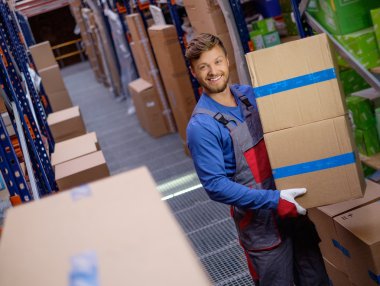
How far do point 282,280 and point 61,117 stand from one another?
15.2 feet

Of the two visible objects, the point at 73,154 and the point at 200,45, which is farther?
the point at 73,154

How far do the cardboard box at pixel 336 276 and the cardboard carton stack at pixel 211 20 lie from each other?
208cm

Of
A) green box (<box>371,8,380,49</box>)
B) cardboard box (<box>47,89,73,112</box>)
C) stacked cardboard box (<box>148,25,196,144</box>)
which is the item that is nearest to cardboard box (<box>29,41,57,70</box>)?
cardboard box (<box>47,89,73,112</box>)

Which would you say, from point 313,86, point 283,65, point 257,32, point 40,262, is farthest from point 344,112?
point 257,32

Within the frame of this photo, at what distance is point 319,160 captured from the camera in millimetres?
2131

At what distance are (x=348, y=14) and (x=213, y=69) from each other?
1.39 meters

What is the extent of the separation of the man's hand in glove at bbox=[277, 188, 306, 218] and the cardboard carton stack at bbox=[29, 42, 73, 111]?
23.4 ft

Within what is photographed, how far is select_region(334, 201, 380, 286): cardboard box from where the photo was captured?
2494 millimetres

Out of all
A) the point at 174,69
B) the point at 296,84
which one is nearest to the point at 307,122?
the point at 296,84

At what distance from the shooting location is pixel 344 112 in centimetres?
210

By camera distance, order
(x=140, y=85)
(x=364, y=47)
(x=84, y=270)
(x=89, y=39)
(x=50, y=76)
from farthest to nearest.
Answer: (x=89, y=39) < (x=50, y=76) < (x=140, y=85) < (x=364, y=47) < (x=84, y=270)

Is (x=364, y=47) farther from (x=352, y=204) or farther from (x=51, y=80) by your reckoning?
(x=51, y=80)

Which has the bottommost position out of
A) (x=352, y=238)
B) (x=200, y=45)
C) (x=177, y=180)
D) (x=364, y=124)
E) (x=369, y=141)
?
(x=177, y=180)

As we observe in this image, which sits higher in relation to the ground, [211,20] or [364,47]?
[211,20]
